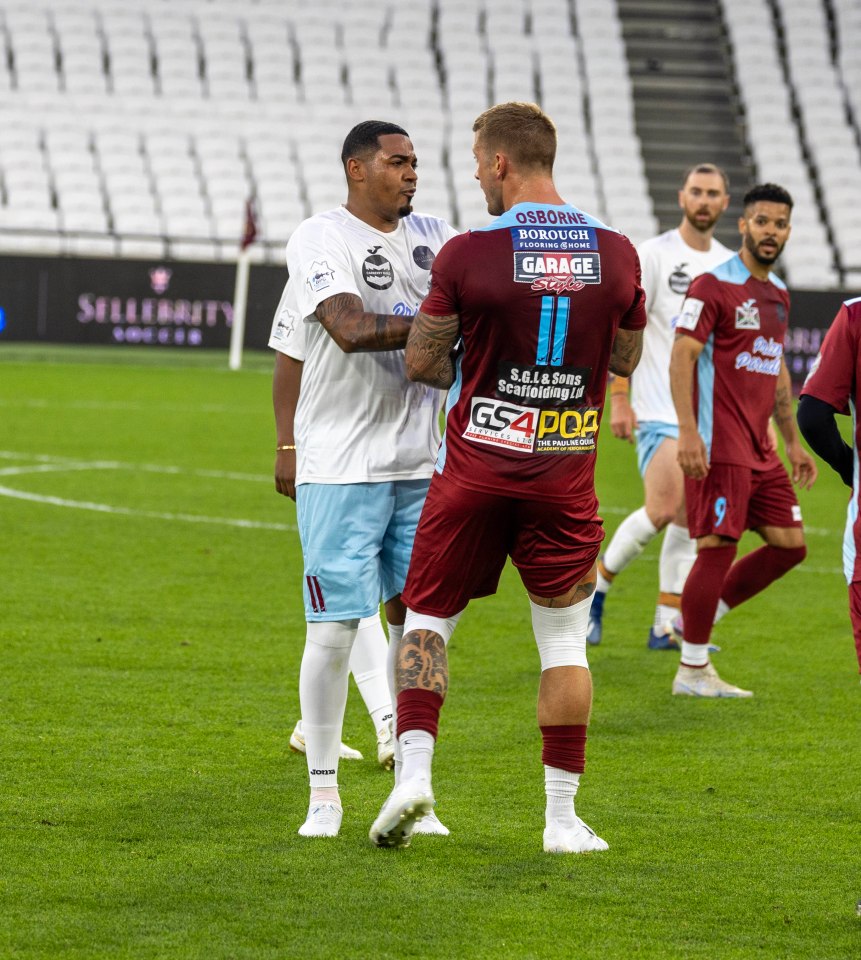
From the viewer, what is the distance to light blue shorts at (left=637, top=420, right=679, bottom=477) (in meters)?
7.47

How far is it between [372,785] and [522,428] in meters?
1.41

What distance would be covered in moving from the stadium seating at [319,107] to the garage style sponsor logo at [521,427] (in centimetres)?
1999

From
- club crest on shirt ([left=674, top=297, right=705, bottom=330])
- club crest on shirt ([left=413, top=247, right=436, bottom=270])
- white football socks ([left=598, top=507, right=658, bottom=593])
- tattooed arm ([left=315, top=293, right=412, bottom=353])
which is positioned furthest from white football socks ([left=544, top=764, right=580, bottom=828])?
white football socks ([left=598, top=507, right=658, bottom=593])

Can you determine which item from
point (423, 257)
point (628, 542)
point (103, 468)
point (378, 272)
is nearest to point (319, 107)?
point (103, 468)

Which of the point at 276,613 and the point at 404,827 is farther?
the point at 276,613

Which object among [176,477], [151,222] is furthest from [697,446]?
[151,222]

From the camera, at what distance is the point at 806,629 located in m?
7.61

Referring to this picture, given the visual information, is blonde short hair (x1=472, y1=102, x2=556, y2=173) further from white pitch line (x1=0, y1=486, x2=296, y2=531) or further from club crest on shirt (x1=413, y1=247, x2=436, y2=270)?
white pitch line (x1=0, y1=486, x2=296, y2=531)

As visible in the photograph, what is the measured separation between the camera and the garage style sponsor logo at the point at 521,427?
3.95m

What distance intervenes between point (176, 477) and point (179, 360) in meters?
11.8

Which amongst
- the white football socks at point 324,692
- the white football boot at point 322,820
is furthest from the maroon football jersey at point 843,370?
the white football boot at point 322,820

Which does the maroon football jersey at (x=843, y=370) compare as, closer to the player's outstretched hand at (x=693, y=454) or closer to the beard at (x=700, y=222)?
the player's outstretched hand at (x=693, y=454)

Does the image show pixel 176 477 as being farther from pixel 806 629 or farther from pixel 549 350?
pixel 549 350

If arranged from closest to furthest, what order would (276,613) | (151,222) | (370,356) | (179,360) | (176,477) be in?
(370,356)
(276,613)
(176,477)
(179,360)
(151,222)
